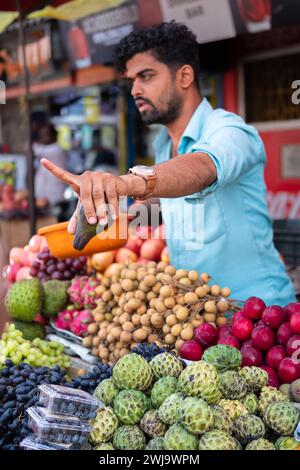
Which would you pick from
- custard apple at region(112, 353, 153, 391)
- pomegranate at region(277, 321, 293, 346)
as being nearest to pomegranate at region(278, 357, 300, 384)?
pomegranate at region(277, 321, 293, 346)

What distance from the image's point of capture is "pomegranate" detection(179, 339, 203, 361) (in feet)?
6.82

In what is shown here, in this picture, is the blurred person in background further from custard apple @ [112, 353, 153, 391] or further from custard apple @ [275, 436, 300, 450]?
custard apple @ [275, 436, 300, 450]

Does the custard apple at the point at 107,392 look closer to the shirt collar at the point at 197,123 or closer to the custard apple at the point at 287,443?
the custard apple at the point at 287,443

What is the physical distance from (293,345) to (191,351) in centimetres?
36

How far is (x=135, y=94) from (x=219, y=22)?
177 cm

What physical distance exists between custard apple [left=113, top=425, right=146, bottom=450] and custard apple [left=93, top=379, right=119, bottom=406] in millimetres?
143

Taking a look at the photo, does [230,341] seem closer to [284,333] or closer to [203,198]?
[284,333]

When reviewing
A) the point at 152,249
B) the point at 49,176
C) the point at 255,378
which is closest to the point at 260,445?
the point at 255,378

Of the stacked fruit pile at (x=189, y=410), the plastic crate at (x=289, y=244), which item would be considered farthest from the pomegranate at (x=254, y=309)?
the plastic crate at (x=289, y=244)

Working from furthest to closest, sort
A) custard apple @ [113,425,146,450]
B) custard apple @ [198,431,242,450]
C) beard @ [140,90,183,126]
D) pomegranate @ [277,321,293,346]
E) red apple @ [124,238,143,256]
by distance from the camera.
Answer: red apple @ [124,238,143,256] < beard @ [140,90,183,126] < pomegranate @ [277,321,293,346] < custard apple @ [113,425,146,450] < custard apple @ [198,431,242,450]

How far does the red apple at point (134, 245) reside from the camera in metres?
3.21

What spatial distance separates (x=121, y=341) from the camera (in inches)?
90.5

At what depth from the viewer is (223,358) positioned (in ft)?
6.02
